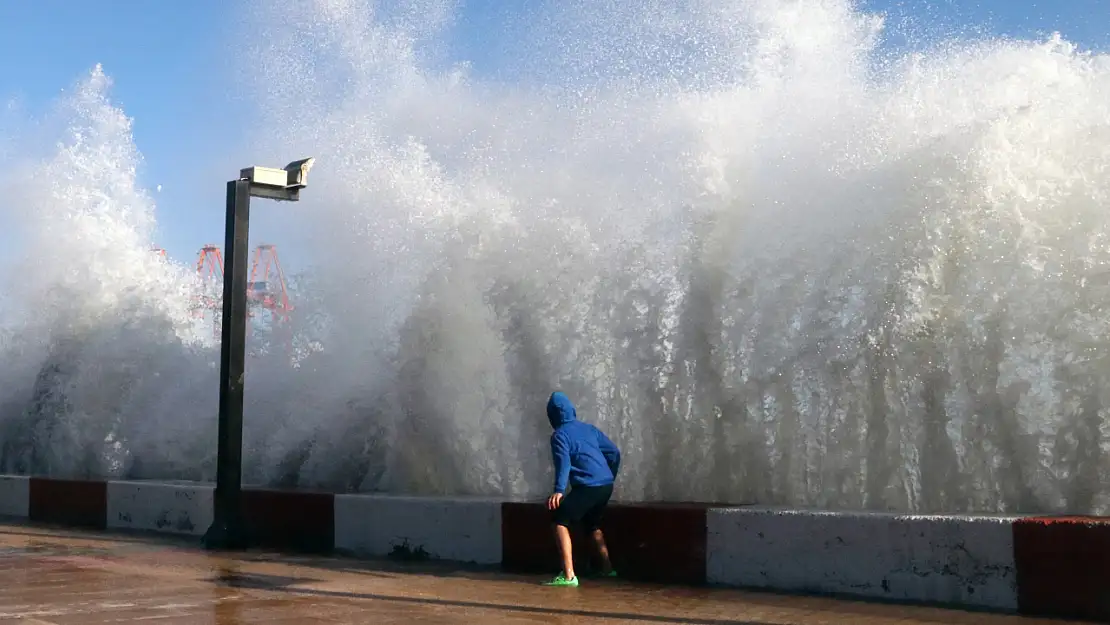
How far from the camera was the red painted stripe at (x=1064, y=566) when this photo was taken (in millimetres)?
5133

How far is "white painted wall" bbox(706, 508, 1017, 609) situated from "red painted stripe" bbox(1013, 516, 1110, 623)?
71mm

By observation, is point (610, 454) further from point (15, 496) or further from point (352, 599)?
point (15, 496)

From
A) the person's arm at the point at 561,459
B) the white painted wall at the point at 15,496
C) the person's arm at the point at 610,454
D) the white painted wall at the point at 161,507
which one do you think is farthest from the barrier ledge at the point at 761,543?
the white painted wall at the point at 15,496

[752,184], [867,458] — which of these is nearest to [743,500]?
[867,458]

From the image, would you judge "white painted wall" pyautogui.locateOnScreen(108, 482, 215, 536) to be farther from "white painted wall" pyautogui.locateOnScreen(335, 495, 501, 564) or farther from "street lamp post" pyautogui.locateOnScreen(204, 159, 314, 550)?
"white painted wall" pyautogui.locateOnScreen(335, 495, 501, 564)

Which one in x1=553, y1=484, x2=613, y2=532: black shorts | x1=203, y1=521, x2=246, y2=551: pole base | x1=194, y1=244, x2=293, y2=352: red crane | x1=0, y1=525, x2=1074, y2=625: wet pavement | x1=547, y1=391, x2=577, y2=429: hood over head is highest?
x1=194, y1=244, x2=293, y2=352: red crane

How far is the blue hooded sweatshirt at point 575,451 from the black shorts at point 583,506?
0.12 feet

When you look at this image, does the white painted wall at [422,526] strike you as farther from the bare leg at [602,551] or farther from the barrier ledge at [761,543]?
the bare leg at [602,551]

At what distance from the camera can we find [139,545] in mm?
9094

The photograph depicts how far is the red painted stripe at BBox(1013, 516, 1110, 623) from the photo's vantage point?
16.8ft

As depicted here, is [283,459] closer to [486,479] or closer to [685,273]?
[486,479]

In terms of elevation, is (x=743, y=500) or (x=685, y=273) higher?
(x=685, y=273)

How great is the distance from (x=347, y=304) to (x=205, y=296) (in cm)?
405

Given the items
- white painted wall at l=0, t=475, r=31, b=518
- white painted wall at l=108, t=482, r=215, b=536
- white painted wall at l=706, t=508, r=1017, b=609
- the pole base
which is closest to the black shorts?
white painted wall at l=706, t=508, r=1017, b=609
